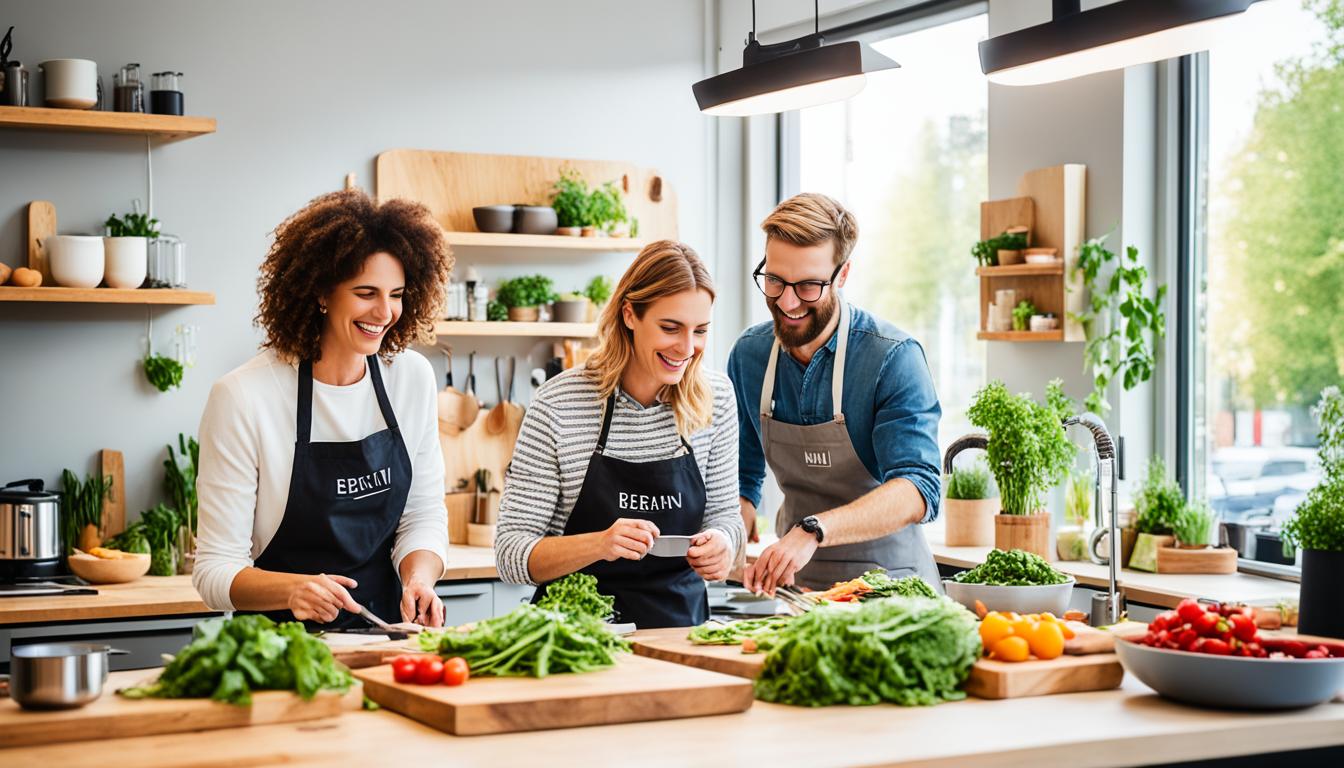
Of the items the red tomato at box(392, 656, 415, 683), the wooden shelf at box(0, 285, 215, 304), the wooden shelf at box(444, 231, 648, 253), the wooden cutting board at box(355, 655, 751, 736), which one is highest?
the wooden shelf at box(444, 231, 648, 253)

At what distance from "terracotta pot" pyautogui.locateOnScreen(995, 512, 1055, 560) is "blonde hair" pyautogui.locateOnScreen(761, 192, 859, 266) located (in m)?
1.39

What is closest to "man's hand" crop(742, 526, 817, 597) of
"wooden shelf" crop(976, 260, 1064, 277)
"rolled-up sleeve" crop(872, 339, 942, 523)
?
"rolled-up sleeve" crop(872, 339, 942, 523)

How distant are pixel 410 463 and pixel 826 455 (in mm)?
1077

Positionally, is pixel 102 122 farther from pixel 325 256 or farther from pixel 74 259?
pixel 325 256

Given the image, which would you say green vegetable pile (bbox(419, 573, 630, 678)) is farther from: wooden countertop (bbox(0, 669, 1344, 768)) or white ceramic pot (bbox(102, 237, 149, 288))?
white ceramic pot (bbox(102, 237, 149, 288))

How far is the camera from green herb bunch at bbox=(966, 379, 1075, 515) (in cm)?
428

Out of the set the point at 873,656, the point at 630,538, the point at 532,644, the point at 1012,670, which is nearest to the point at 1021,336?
the point at 630,538

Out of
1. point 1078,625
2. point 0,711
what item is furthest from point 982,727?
point 0,711

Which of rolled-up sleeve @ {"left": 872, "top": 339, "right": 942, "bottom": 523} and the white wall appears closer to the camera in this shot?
rolled-up sleeve @ {"left": 872, "top": 339, "right": 942, "bottom": 523}

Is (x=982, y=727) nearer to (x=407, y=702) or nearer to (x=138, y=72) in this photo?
(x=407, y=702)

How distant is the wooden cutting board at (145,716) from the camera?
1.99 meters

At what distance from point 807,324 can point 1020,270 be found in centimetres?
144

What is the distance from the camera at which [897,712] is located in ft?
7.32

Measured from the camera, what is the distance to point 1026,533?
4371 millimetres
